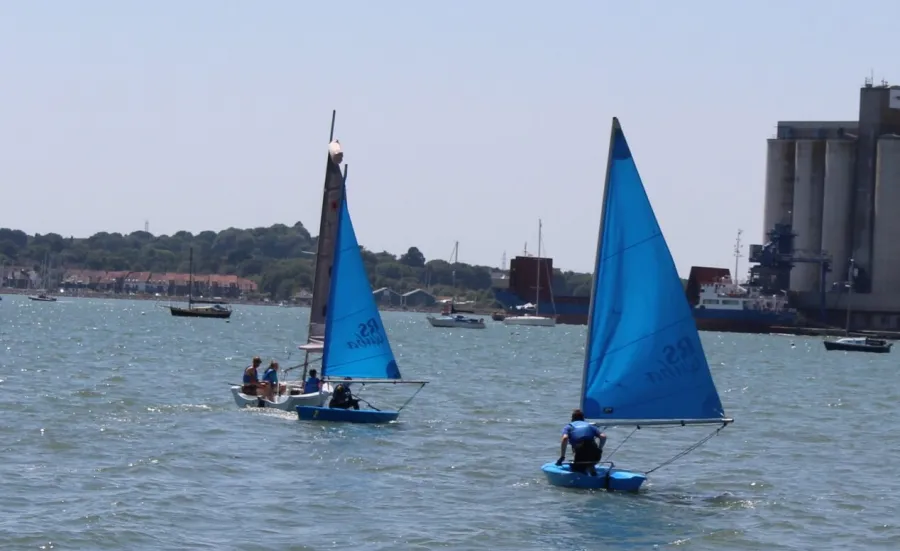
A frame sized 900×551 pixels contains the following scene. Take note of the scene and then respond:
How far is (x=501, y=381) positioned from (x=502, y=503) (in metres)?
34.2

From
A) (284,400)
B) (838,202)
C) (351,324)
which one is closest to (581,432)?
(351,324)

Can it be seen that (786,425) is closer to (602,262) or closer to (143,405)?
(143,405)

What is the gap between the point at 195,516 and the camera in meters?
23.1

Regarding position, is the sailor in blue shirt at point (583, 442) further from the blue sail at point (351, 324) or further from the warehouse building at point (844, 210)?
the warehouse building at point (844, 210)

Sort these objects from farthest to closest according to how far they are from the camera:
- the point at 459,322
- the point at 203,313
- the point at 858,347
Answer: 1. the point at 459,322
2. the point at 203,313
3. the point at 858,347

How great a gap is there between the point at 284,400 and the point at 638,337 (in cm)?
1412

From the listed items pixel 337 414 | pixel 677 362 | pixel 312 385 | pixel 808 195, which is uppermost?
pixel 808 195

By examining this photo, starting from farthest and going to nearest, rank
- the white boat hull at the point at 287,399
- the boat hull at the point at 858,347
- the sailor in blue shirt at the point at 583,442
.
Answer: the boat hull at the point at 858,347 < the white boat hull at the point at 287,399 < the sailor in blue shirt at the point at 583,442

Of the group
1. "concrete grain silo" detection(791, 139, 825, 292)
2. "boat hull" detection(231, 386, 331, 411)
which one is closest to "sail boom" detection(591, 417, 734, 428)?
"boat hull" detection(231, 386, 331, 411)

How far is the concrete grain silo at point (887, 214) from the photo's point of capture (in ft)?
448

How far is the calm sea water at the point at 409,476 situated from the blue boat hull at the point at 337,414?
208 millimetres

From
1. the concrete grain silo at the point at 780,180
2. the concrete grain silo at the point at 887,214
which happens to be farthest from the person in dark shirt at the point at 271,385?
the concrete grain silo at the point at 780,180

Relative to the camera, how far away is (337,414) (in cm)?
3491

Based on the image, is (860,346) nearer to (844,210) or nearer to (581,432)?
(844,210)
